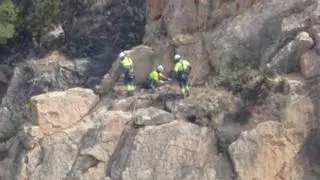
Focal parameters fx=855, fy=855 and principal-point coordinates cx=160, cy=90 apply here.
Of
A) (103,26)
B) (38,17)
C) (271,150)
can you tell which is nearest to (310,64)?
(271,150)

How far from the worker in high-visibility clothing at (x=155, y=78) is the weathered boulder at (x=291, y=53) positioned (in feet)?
13.1

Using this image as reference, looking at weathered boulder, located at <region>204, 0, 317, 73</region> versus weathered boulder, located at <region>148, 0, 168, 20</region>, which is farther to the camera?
weathered boulder, located at <region>148, 0, 168, 20</region>

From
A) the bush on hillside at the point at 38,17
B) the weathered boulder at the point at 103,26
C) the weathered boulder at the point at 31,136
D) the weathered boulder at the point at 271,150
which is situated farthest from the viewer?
the bush on hillside at the point at 38,17

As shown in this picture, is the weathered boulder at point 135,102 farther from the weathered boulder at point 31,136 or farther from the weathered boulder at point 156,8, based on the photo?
the weathered boulder at point 156,8

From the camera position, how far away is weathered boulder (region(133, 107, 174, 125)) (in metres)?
25.2

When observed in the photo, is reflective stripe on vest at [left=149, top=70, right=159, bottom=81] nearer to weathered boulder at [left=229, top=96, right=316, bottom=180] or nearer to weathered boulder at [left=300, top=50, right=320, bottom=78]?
weathered boulder at [left=229, top=96, right=316, bottom=180]

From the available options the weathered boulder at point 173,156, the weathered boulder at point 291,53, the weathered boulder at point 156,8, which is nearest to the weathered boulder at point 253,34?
the weathered boulder at point 291,53

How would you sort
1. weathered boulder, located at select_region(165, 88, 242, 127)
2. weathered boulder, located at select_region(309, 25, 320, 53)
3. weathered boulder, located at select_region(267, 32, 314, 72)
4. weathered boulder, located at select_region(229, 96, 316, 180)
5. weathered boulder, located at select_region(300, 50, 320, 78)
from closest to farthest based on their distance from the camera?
weathered boulder, located at select_region(229, 96, 316, 180)
weathered boulder, located at select_region(300, 50, 320, 78)
weathered boulder, located at select_region(309, 25, 320, 53)
weathered boulder, located at select_region(267, 32, 314, 72)
weathered boulder, located at select_region(165, 88, 242, 127)

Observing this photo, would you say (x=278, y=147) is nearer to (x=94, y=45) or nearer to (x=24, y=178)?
(x=24, y=178)

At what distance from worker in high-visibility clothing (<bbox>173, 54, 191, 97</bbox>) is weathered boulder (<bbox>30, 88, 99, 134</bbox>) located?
374 cm

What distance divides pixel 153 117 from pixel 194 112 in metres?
1.23

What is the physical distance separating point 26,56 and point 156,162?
11164 mm

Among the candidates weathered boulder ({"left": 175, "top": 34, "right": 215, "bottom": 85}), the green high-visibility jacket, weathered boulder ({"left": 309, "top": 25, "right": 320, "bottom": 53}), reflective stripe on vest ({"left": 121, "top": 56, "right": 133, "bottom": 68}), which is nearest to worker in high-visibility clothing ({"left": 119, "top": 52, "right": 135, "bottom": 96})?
reflective stripe on vest ({"left": 121, "top": 56, "right": 133, "bottom": 68})

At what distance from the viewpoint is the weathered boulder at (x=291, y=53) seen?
24.6 metres
